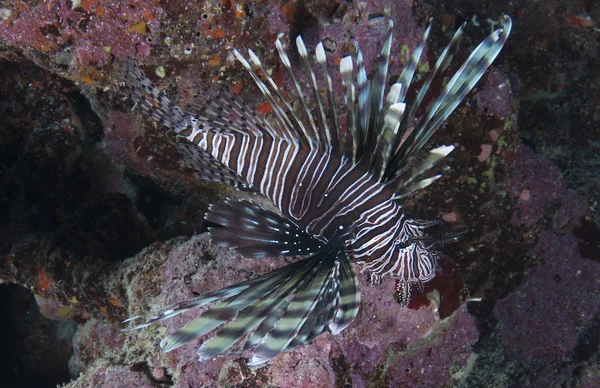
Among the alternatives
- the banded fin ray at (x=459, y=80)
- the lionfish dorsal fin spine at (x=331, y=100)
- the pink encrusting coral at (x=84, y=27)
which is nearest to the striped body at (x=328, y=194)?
the lionfish dorsal fin spine at (x=331, y=100)

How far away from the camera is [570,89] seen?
6676 millimetres

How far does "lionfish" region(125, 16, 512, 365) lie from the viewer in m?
2.26

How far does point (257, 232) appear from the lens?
280 cm

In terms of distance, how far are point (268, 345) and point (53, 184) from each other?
444 centimetres

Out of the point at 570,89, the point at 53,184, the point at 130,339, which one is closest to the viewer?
the point at 130,339

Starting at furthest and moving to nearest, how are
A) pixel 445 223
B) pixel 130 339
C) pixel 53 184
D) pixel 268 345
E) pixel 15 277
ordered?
1. pixel 53 184
2. pixel 445 223
3. pixel 15 277
4. pixel 130 339
5. pixel 268 345

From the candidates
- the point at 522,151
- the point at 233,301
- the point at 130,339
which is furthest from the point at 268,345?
the point at 522,151

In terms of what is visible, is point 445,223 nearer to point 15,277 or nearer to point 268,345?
point 268,345

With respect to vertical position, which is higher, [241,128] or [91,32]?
[91,32]

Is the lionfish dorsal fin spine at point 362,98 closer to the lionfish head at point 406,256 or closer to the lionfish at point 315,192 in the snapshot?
the lionfish at point 315,192

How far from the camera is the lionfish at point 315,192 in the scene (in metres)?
2.26

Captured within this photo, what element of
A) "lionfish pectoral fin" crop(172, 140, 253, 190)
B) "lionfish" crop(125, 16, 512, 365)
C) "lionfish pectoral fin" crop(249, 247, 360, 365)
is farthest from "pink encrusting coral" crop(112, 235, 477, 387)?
"lionfish pectoral fin" crop(172, 140, 253, 190)

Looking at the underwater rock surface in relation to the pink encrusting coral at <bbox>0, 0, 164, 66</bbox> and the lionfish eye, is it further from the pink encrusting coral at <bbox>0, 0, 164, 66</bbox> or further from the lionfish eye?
the lionfish eye

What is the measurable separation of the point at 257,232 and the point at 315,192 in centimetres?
60
